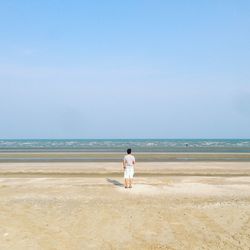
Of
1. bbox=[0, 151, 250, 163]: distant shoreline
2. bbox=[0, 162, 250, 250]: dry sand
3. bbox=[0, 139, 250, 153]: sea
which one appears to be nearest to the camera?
bbox=[0, 162, 250, 250]: dry sand

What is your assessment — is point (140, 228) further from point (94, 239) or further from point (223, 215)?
point (223, 215)

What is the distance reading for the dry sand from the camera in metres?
10.7

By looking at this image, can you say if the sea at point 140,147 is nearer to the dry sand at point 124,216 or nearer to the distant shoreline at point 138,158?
the distant shoreline at point 138,158

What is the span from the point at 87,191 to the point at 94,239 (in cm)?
838

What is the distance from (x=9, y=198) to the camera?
17266 millimetres

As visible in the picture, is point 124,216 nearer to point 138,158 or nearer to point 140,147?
point 138,158

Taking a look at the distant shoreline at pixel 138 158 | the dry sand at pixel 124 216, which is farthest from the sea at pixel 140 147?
the dry sand at pixel 124 216

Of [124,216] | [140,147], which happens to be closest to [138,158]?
[124,216]

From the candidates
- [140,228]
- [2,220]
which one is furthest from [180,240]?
[2,220]

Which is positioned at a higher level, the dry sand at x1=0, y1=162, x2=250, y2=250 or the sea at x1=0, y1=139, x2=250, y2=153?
the sea at x1=0, y1=139, x2=250, y2=153

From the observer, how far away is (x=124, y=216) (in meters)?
13.3

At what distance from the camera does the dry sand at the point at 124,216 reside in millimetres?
10656

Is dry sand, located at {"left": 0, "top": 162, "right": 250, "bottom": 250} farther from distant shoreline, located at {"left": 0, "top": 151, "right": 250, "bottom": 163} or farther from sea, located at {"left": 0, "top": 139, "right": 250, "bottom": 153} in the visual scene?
sea, located at {"left": 0, "top": 139, "right": 250, "bottom": 153}

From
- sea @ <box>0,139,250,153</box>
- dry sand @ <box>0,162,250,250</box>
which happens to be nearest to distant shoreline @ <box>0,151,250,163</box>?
sea @ <box>0,139,250,153</box>
